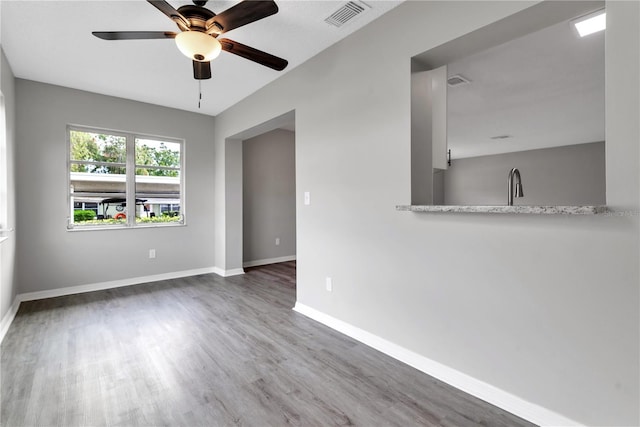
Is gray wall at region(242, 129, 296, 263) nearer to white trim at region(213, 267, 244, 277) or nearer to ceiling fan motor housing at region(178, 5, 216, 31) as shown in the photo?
white trim at region(213, 267, 244, 277)

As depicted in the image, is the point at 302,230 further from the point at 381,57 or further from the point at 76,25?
the point at 76,25

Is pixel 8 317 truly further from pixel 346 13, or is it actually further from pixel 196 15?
pixel 346 13

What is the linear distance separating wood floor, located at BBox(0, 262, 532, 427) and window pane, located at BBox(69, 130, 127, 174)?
6.32ft

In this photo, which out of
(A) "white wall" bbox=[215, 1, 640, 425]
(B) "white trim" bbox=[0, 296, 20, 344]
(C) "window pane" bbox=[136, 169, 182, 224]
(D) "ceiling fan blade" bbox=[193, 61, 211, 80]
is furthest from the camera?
(C) "window pane" bbox=[136, 169, 182, 224]

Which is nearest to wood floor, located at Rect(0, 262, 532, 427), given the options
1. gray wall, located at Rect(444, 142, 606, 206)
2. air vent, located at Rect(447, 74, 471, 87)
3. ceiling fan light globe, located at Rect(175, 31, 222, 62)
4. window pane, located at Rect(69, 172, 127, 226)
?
window pane, located at Rect(69, 172, 127, 226)

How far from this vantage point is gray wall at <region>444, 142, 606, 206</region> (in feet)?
22.0

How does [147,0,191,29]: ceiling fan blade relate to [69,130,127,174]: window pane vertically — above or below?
→ above

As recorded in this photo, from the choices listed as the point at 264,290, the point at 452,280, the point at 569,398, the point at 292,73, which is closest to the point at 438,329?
A: the point at 452,280

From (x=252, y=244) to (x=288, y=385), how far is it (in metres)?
4.06

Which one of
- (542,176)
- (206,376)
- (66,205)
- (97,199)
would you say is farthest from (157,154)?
(542,176)

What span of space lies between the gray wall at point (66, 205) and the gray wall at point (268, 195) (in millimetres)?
929

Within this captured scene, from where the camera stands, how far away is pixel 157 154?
4.78 m

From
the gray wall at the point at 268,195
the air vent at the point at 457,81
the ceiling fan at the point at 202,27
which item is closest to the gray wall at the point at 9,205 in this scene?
the ceiling fan at the point at 202,27

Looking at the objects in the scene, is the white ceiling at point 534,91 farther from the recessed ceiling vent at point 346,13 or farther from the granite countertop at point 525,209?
the granite countertop at point 525,209
